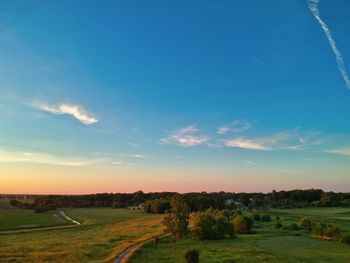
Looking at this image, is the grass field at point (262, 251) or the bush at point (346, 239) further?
the bush at point (346, 239)

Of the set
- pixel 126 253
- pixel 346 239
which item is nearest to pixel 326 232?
pixel 346 239

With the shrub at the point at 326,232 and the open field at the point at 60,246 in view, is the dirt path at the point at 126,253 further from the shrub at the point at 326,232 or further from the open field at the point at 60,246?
the shrub at the point at 326,232

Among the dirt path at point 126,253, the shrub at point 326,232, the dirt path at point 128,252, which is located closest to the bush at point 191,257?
the dirt path at point 128,252

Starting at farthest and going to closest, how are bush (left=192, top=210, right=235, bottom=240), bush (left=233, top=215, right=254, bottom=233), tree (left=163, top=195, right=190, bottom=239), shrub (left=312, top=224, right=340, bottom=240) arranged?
bush (left=233, top=215, right=254, bottom=233) < tree (left=163, top=195, right=190, bottom=239) < bush (left=192, top=210, right=235, bottom=240) < shrub (left=312, top=224, right=340, bottom=240)

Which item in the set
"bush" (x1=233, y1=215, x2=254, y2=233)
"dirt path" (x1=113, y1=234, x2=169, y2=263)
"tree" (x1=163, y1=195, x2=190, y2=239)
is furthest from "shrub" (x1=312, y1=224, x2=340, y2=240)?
"dirt path" (x1=113, y1=234, x2=169, y2=263)

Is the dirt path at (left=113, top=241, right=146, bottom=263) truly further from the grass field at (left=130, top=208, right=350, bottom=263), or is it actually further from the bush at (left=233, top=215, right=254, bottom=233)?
the bush at (left=233, top=215, right=254, bottom=233)

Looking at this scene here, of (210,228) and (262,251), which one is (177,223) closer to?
(210,228)

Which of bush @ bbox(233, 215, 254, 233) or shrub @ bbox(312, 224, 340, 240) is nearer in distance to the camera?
shrub @ bbox(312, 224, 340, 240)

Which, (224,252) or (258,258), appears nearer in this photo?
(258,258)

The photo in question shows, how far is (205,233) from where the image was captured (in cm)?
10744

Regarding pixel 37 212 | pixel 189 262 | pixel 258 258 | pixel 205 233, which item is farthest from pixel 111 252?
pixel 37 212

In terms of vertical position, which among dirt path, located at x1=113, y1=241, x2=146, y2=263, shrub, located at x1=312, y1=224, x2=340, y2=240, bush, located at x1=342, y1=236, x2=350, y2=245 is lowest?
dirt path, located at x1=113, y1=241, x2=146, y2=263

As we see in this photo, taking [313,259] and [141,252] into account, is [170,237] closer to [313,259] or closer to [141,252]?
[141,252]

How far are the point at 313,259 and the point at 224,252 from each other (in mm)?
15712
